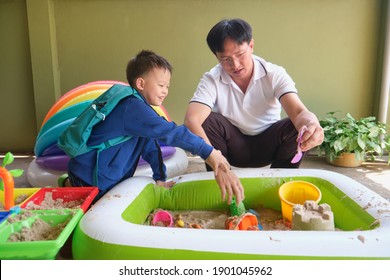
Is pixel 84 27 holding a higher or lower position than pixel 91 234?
higher

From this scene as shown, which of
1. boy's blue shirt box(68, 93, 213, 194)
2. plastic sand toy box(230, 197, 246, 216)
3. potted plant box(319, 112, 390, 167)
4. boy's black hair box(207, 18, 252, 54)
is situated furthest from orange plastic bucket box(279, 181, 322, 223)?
potted plant box(319, 112, 390, 167)

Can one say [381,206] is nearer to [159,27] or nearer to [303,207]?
[303,207]

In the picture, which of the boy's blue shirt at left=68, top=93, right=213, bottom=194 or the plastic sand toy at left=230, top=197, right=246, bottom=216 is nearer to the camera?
the boy's blue shirt at left=68, top=93, right=213, bottom=194

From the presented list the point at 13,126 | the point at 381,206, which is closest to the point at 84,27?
the point at 13,126

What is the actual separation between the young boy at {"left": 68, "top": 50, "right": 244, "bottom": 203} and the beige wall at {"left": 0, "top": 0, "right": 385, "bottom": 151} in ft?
6.39

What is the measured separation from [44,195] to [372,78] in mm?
3040

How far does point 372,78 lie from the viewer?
3.37m

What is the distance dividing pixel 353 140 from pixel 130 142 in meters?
2.07

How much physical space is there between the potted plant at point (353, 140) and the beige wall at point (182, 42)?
1.23 ft

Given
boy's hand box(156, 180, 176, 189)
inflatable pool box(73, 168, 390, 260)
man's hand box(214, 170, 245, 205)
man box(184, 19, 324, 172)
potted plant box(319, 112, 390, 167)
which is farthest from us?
potted plant box(319, 112, 390, 167)

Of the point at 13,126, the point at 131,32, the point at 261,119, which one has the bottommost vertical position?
the point at 13,126

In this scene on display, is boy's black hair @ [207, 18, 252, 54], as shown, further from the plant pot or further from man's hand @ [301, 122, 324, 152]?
the plant pot

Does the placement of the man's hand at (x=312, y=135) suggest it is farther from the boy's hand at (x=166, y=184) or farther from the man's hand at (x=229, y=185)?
the boy's hand at (x=166, y=184)

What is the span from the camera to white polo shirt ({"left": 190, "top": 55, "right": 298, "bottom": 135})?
2.04 meters
